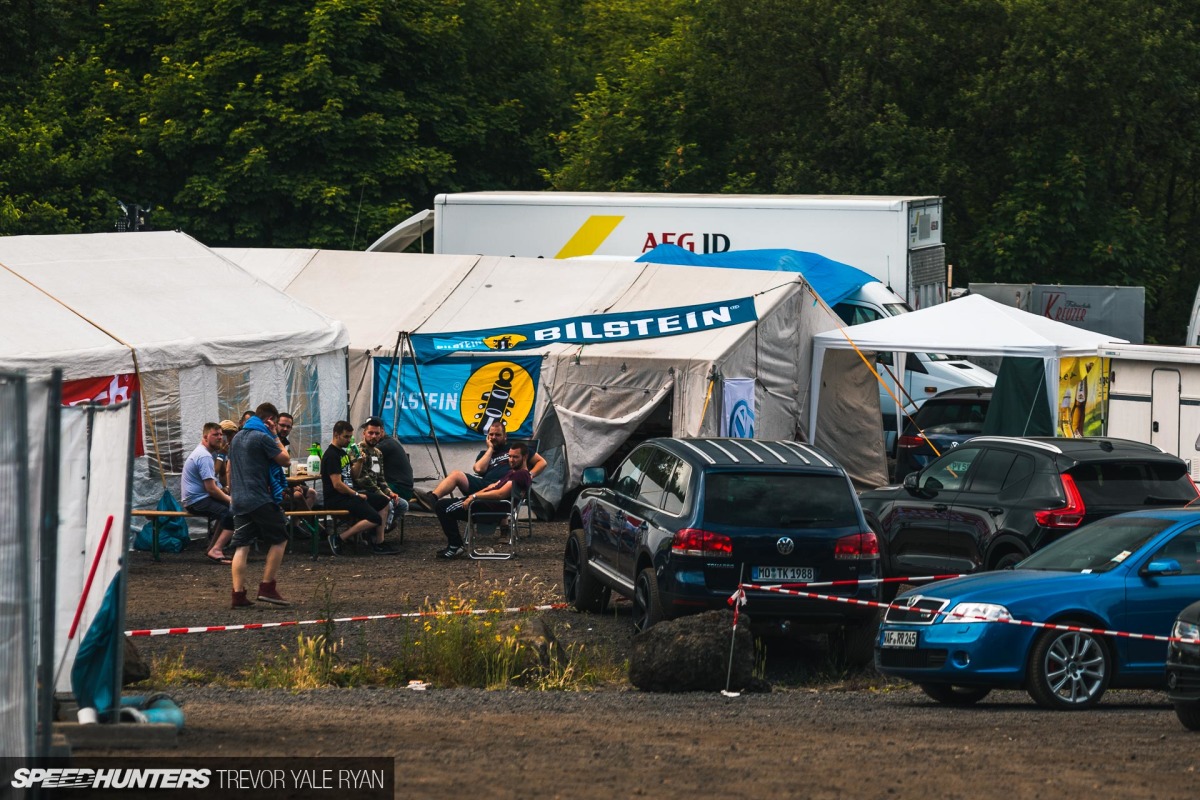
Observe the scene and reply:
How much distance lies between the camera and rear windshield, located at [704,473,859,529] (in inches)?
491

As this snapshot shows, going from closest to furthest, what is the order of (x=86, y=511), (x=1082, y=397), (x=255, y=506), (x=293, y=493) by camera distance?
(x=86, y=511)
(x=255, y=506)
(x=293, y=493)
(x=1082, y=397)

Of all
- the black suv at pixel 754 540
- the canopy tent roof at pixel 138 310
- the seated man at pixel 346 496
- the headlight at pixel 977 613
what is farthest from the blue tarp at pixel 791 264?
the headlight at pixel 977 613

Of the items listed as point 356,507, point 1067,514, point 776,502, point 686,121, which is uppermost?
point 686,121

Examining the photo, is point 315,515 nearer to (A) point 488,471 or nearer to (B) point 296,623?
(A) point 488,471

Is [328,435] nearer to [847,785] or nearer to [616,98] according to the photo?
[847,785]

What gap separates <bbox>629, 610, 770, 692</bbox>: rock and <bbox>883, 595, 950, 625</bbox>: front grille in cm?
101

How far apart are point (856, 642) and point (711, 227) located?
1606cm

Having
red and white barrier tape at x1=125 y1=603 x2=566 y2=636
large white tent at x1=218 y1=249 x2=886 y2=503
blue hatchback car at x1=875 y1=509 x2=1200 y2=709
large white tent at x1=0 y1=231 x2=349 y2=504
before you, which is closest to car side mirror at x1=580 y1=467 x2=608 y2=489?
red and white barrier tape at x1=125 y1=603 x2=566 y2=636

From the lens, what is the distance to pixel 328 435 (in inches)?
862

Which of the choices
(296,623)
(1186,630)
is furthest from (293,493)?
(1186,630)

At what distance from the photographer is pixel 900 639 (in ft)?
36.5

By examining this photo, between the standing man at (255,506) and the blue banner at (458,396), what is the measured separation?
25.9 ft

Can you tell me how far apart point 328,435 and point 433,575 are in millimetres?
5561

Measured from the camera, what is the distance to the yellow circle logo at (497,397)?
73.3 feet
